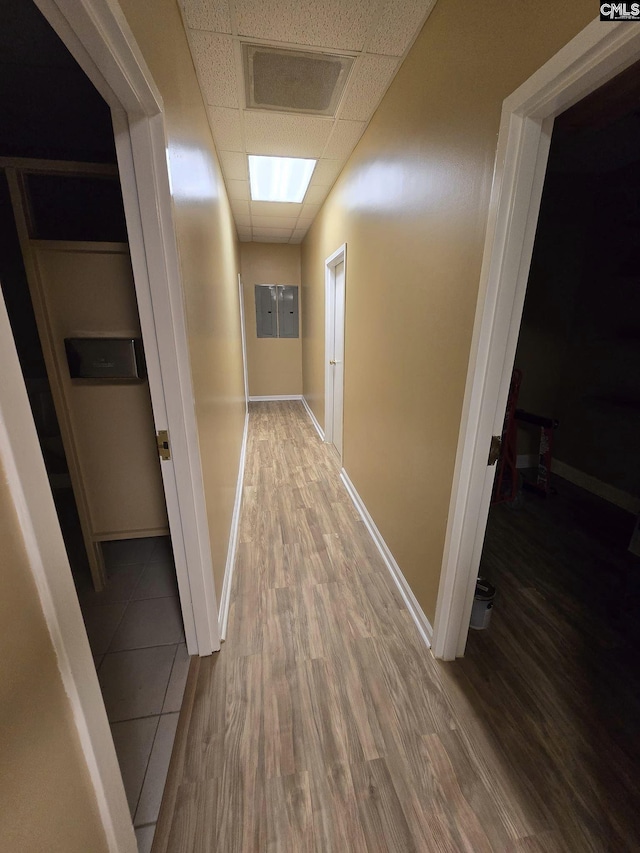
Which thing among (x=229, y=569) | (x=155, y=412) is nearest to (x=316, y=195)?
(x=155, y=412)

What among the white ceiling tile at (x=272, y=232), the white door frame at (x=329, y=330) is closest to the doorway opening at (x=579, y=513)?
the white door frame at (x=329, y=330)

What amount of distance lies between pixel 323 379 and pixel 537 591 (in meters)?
2.90

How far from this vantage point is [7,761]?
0.43 metres

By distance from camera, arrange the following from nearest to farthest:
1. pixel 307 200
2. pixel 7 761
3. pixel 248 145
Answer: pixel 7 761 < pixel 248 145 < pixel 307 200

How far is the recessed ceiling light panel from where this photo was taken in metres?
2.68

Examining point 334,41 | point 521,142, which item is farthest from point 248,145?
point 521,142

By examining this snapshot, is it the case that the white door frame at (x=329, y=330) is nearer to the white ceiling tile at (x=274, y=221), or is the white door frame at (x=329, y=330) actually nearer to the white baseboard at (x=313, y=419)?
the white baseboard at (x=313, y=419)

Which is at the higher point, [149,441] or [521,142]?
[521,142]

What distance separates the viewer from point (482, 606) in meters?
1.62

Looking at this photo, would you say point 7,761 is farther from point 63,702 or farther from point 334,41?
point 334,41

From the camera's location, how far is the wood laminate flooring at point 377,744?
39.8 inches

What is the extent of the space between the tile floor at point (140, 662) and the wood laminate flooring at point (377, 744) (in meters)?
0.06

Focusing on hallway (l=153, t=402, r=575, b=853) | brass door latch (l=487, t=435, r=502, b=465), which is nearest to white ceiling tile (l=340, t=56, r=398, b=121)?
brass door latch (l=487, t=435, r=502, b=465)

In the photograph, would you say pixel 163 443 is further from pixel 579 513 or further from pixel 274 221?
pixel 274 221
